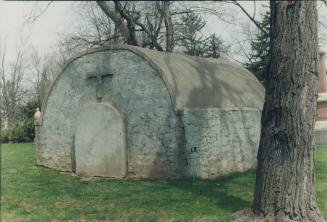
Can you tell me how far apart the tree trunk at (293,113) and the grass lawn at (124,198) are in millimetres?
1144

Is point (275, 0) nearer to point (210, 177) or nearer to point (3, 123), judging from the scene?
point (210, 177)

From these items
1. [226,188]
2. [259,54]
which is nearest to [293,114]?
[226,188]

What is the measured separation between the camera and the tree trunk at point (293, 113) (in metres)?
7.00

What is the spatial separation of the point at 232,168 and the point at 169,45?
15.1 m

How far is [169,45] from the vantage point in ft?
89.5

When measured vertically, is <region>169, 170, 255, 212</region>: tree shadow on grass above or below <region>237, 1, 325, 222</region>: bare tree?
below

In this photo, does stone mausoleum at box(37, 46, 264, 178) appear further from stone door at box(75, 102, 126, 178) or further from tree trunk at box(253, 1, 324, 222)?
tree trunk at box(253, 1, 324, 222)

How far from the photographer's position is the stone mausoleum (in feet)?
39.6

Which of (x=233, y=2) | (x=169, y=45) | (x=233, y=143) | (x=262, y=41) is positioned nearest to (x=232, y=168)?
(x=233, y=143)

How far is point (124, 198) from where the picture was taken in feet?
31.5

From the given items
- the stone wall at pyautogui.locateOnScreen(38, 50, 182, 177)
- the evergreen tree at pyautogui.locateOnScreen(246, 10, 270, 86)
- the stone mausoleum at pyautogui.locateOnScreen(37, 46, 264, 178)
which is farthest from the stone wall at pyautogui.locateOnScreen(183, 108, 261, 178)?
the evergreen tree at pyautogui.locateOnScreen(246, 10, 270, 86)

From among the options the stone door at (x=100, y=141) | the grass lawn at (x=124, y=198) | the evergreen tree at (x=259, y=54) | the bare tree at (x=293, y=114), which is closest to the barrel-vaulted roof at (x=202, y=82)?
the stone door at (x=100, y=141)

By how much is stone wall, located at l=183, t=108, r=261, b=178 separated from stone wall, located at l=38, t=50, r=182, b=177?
0.43 m

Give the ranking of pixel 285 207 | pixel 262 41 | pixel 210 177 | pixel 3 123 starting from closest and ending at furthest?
1. pixel 285 207
2. pixel 210 177
3. pixel 262 41
4. pixel 3 123
